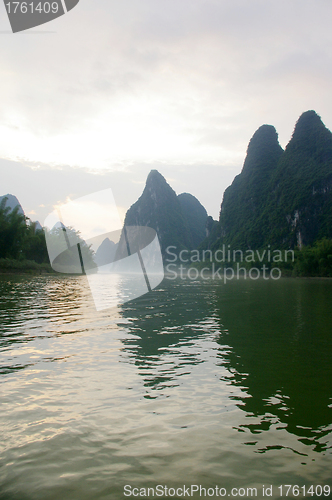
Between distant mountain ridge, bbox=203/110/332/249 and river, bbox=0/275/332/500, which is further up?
distant mountain ridge, bbox=203/110/332/249

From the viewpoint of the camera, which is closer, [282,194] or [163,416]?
[163,416]

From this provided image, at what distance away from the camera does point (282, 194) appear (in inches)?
5108

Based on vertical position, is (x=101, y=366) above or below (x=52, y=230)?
A: below

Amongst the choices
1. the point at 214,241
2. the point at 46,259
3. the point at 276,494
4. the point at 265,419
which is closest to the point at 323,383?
the point at 265,419

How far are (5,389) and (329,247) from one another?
64082mm

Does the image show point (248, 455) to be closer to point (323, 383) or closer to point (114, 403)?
point (114, 403)

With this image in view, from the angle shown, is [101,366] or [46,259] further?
[46,259]

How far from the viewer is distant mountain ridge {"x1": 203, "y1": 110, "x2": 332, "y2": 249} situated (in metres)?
113

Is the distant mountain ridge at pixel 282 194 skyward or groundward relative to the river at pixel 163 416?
skyward

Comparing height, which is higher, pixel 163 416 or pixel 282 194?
pixel 282 194

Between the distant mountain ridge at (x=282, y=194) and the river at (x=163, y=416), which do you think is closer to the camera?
the river at (x=163, y=416)

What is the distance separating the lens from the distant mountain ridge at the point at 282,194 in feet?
371

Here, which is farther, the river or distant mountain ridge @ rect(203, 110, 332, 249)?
distant mountain ridge @ rect(203, 110, 332, 249)

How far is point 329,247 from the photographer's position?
200 ft
